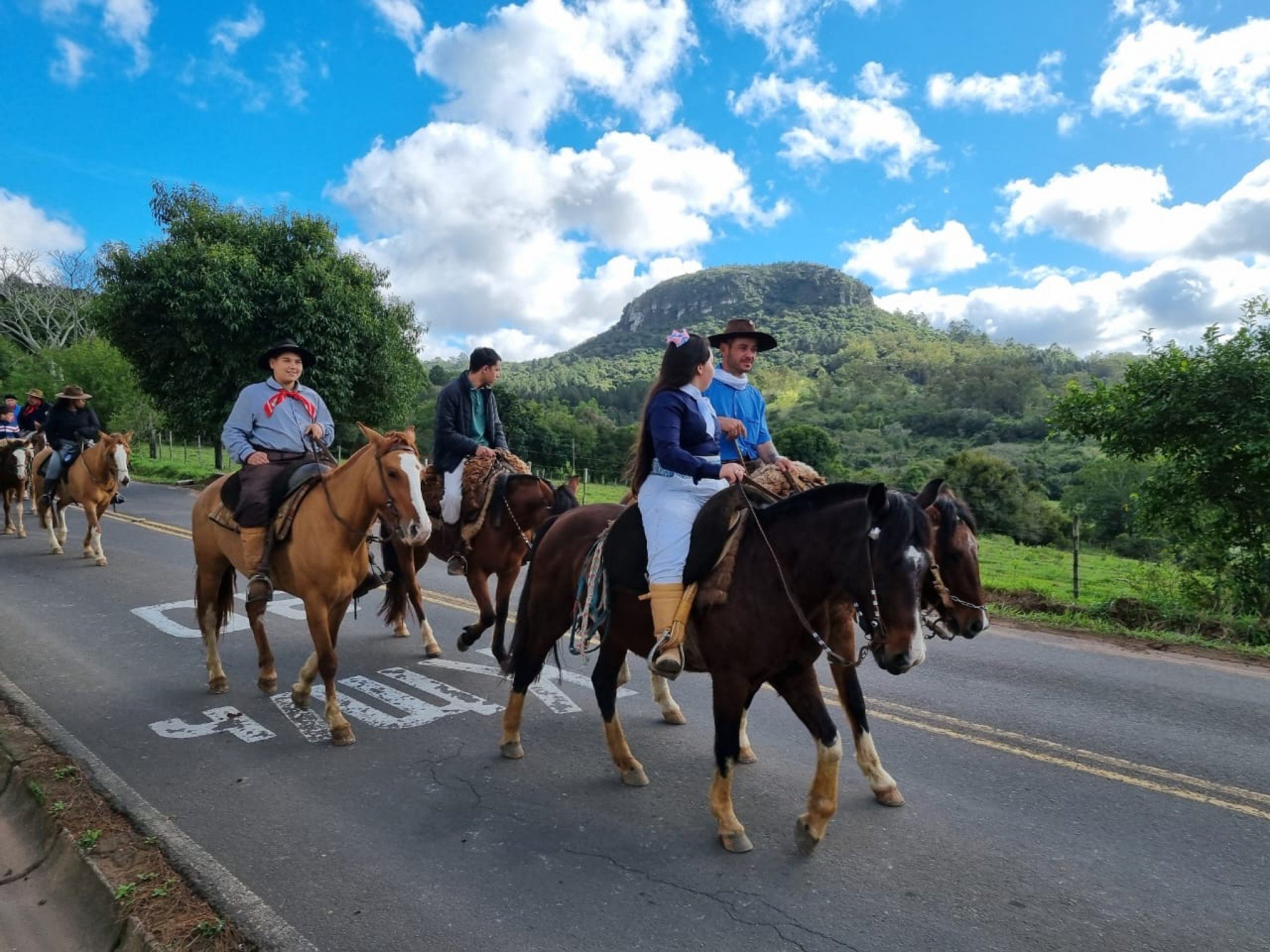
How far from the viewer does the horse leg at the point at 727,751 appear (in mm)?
3916

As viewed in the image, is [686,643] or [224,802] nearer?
[686,643]

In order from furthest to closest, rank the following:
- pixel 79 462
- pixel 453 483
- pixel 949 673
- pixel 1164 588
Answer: pixel 79 462
pixel 1164 588
pixel 453 483
pixel 949 673

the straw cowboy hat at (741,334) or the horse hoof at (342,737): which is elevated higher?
the straw cowboy hat at (741,334)

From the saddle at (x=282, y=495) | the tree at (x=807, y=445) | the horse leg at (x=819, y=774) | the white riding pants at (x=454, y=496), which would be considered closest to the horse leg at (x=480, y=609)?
the white riding pants at (x=454, y=496)

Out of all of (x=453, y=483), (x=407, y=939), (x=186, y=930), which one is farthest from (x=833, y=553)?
(x=453, y=483)

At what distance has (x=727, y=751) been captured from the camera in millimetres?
3943

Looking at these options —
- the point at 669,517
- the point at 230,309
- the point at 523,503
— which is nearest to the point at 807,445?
the point at 230,309

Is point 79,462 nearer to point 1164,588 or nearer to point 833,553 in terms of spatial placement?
point 833,553

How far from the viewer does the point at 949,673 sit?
6.84 meters

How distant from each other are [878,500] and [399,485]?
3.26m

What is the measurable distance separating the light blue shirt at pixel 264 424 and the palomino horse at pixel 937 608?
14.4 feet

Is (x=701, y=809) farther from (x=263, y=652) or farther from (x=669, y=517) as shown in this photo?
(x=263, y=652)

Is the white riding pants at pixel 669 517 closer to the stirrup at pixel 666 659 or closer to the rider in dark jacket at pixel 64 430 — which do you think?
the stirrup at pixel 666 659

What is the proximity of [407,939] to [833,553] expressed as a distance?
2.54 m
